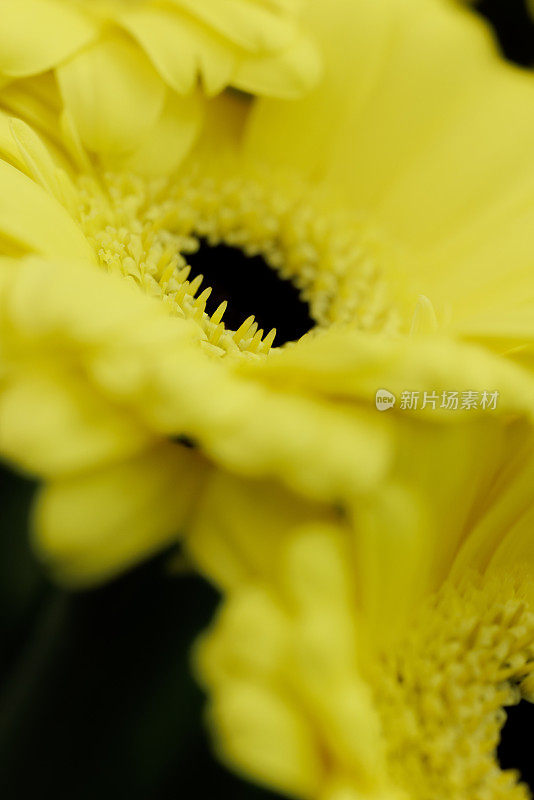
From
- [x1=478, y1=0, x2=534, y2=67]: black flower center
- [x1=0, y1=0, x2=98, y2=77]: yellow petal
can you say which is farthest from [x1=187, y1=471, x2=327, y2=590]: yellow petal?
[x1=478, y1=0, x2=534, y2=67]: black flower center

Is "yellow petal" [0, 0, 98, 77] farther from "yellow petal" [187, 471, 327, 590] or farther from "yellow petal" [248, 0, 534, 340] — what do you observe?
"yellow petal" [187, 471, 327, 590]

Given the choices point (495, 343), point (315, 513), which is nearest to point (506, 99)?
point (495, 343)

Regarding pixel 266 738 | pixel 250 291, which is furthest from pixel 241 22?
pixel 266 738

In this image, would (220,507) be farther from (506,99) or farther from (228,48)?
(506,99)
